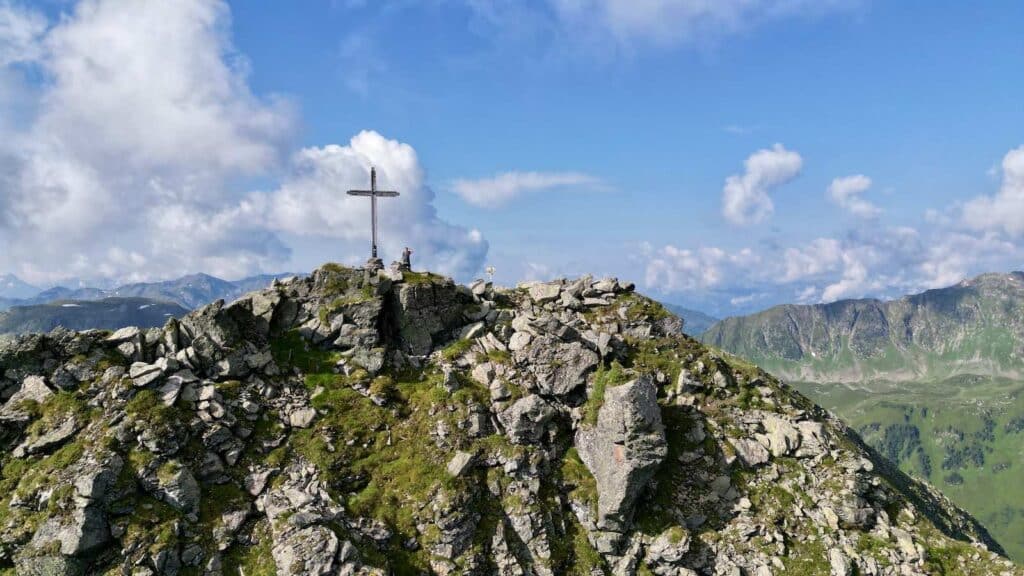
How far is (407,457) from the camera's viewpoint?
113 feet

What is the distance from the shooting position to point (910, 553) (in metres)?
34.3

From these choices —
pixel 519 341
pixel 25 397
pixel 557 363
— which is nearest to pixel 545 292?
pixel 519 341

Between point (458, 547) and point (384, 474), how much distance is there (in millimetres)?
6555

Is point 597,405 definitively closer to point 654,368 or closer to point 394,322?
point 654,368

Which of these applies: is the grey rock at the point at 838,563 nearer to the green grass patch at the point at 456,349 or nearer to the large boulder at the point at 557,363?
the large boulder at the point at 557,363

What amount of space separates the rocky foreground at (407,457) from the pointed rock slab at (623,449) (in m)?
0.13

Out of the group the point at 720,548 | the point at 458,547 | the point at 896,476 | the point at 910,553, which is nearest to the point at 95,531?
the point at 458,547

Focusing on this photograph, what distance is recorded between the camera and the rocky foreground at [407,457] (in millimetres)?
28156

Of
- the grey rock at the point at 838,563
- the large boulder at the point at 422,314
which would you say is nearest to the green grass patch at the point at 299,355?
the large boulder at the point at 422,314

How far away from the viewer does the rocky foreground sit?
92.4ft

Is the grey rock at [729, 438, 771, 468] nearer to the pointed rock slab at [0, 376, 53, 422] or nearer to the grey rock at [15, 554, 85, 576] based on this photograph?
the grey rock at [15, 554, 85, 576]

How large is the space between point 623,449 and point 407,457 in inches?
562

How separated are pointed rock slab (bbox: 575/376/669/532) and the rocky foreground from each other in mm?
134

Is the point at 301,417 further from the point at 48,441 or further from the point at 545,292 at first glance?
the point at 545,292
